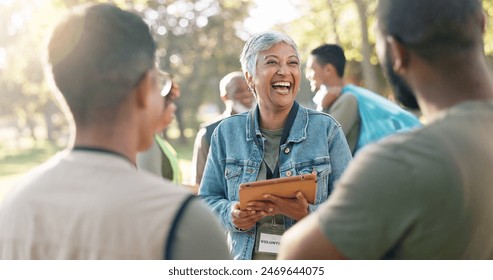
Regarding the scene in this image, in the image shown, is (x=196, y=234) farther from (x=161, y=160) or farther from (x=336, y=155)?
(x=161, y=160)

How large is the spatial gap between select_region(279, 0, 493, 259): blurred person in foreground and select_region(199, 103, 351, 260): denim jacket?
4.75 ft

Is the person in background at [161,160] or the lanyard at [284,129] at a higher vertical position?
the lanyard at [284,129]

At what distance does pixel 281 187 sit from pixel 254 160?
41 cm

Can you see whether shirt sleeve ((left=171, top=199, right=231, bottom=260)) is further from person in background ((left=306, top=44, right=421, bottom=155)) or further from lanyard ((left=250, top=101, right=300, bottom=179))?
person in background ((left=306, top=44, right=421, bottom=155))


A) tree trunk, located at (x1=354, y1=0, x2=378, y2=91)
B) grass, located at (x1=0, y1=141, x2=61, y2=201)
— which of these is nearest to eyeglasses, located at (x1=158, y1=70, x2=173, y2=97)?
grass, located at (x1=0, y1=141, x2=61, y2=201)

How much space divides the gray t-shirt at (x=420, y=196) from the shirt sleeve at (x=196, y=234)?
284 mm

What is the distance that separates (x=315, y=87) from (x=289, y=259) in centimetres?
447

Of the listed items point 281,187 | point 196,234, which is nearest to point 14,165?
point 281,187

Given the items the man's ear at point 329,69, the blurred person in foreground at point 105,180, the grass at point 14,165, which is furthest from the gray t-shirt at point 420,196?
the grass at point 14,165

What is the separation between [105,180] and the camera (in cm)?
157

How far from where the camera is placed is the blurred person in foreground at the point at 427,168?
1.49m

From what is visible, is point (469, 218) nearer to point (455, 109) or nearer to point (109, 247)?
point (455, 109)

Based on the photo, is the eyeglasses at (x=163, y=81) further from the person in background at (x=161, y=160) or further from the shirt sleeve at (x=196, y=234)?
the person in background at (x=161, y=160)

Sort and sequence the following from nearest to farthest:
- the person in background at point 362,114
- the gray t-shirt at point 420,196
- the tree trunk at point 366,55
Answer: the gray t-shirt at point 420,196, the person in background at point 362,114, the tree trunk at point 366,55
